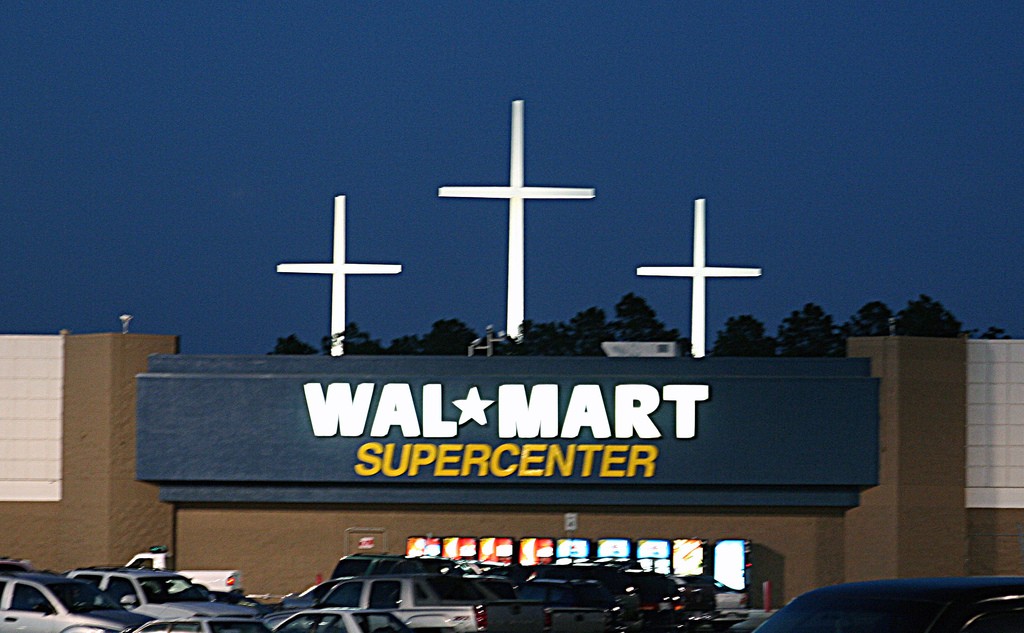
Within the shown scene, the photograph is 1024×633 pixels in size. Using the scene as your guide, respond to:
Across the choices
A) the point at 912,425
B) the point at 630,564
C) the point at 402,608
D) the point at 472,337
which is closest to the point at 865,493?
the point at 912,425

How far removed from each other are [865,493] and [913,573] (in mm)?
2463

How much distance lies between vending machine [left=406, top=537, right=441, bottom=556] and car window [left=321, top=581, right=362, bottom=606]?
13951mm

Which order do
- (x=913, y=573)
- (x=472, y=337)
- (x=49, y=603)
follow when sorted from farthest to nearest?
(x=472, y=337)
(x=913, y=573)
(x=49, y=603)

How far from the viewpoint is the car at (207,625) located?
1889 cm

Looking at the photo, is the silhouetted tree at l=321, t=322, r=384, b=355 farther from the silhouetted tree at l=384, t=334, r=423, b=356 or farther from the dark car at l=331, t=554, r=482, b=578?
the dark car at l=331, t=554, r=482, b=578

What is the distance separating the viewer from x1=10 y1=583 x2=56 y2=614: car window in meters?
23.2

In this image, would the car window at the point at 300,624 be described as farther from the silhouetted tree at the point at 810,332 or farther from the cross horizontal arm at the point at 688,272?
the silhouetted tree at the point at 810,332

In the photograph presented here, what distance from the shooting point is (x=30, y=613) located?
23.1 m

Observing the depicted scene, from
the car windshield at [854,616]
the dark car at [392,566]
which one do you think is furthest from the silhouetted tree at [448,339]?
the car windshield at [854,616]

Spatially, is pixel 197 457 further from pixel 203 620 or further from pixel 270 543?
pixel 203 620

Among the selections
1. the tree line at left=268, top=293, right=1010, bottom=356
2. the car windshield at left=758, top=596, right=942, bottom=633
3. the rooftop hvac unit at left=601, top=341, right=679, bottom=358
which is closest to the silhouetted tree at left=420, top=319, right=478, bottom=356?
the tree line at left=268, top=293, right=1010, bottom=356

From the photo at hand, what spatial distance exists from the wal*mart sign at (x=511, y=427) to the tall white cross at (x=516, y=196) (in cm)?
1082

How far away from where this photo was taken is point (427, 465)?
39.9 meters

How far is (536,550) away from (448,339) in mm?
41879
